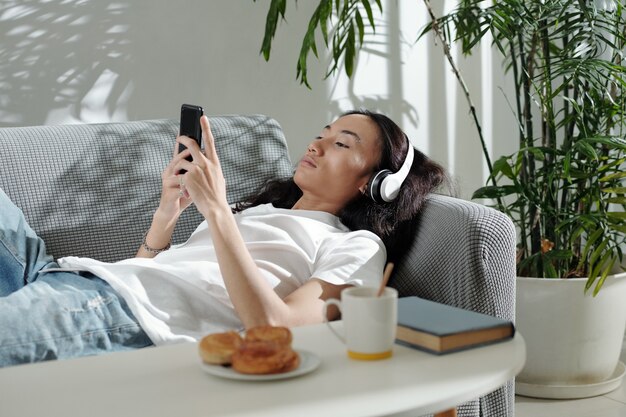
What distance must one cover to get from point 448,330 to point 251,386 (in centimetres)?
27

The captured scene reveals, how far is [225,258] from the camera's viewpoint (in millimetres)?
1529

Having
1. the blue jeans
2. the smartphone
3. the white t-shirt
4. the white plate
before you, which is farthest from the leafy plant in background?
the white plate

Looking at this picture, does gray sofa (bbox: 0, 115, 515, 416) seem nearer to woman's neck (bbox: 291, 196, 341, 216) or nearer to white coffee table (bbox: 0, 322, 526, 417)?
woman's neck (bbox: 291, 196, 341, 216)

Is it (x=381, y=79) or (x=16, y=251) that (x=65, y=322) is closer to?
(x=16, y=251)

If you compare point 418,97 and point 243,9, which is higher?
point 243,9

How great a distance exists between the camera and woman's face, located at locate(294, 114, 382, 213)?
6.44 ft

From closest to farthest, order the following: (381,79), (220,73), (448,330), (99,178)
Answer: (448,330)
(99,178)
(220,73)
(381,79)

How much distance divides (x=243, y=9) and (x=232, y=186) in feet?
3.31

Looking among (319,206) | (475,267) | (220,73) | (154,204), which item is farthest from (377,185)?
(220,73)

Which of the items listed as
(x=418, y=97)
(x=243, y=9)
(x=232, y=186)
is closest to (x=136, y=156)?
(x=232, y=186)

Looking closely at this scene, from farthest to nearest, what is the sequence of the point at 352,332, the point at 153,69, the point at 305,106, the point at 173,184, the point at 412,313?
1. the point at 305,106
2. the point at 153,69
3. the point at 173,184
4. the point at 412,313
5. the point at 352,332

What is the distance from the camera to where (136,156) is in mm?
2184

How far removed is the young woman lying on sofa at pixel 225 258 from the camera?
155 centimetres

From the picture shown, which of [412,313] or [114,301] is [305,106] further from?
[412,313]
